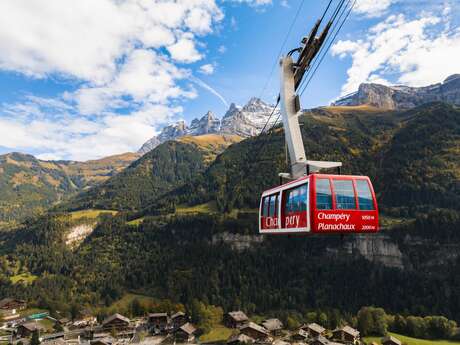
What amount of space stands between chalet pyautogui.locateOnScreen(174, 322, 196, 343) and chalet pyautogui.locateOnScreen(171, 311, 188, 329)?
373 inches

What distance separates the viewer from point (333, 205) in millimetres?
19172

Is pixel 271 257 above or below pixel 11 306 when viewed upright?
above

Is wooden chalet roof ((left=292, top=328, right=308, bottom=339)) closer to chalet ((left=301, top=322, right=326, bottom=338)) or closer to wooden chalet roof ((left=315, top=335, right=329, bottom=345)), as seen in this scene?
chalet ((left=301, top=322, right=326, bottom=338))

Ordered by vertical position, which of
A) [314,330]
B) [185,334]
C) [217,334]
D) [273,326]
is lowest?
[217,334]

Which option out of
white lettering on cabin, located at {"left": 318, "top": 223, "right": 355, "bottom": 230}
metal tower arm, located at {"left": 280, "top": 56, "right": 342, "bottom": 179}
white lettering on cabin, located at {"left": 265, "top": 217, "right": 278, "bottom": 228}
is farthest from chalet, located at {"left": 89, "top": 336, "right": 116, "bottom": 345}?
white lettering on cabin, located at {"left": 318, "top": 223, "right": 355, "bottom": 230}

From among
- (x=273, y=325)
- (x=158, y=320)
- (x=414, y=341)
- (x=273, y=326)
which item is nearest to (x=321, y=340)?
(x=273, y=326)

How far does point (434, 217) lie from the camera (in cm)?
12700

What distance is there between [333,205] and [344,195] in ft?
3.12

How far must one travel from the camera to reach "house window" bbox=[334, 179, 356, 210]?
19.3 meters

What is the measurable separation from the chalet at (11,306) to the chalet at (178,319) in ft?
190

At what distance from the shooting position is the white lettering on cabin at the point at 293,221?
67.4ft

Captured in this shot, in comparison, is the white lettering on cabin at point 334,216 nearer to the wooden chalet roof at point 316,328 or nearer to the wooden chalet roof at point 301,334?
the wooden chalet roof at point 301,334

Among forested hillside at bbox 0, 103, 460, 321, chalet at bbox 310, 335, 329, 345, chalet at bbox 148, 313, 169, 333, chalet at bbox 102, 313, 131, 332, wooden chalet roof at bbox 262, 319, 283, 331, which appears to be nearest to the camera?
chalet at bbox 310, 335, 329, 345

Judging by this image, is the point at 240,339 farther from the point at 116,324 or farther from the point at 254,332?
the point at 116,324
